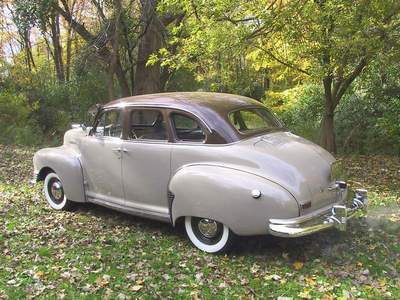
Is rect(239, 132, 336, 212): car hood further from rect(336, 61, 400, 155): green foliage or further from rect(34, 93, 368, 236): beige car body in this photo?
rect(336, 61, 400, 155): green foliage

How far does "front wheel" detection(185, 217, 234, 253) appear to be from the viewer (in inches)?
211

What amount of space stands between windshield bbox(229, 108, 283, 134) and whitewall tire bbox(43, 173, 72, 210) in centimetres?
308

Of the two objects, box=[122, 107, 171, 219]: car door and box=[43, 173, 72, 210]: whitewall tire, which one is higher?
box=[122, 107, 171, 219]: car door

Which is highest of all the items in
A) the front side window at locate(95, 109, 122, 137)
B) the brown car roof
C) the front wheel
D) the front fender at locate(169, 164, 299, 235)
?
the brown car roof

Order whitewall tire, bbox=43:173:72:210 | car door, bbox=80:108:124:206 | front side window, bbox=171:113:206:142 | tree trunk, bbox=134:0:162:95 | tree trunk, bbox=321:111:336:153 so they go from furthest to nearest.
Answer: tree trunk, bbox=134:0:162:95 → tree trunk, bbox=321:111:336:153 → whitewall tire, bbox=43:173:72:210 → car door, bbox=80:108:124:206 → front side window, bbox=171:113:206:142

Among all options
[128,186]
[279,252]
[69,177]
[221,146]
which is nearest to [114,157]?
[128,186]

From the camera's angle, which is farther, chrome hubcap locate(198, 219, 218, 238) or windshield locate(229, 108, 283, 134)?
windshield locate(229, 108, 283, 134)

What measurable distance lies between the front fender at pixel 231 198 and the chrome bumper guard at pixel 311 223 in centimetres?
7

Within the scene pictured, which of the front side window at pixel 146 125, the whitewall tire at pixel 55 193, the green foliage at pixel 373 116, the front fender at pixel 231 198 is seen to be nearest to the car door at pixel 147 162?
the front side window at pixel 146 125

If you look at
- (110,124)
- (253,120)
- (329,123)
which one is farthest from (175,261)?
(329,123)

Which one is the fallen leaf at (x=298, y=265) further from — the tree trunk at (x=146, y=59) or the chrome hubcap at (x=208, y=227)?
the tree trunk at (x=146, y=59)

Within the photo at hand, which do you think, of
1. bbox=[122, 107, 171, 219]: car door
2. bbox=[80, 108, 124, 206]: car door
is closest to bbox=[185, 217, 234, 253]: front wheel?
bbox=[122, 107, 171, 219]: car door

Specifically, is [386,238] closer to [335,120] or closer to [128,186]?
[128,186]

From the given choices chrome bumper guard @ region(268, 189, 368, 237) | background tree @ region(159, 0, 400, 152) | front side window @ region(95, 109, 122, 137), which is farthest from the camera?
background tree @ region(159, 0, 400, 152)
